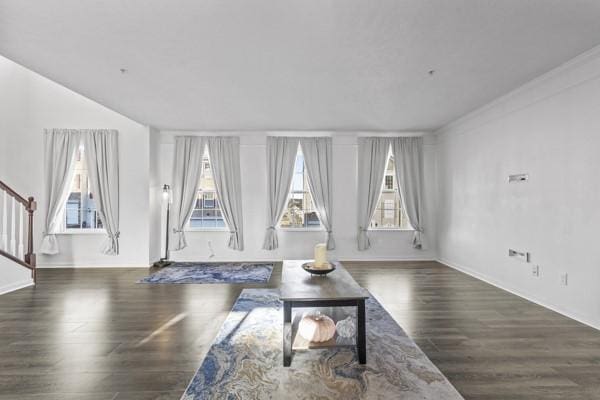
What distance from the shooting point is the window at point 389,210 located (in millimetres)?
6430

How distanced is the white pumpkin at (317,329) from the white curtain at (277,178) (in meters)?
3.84

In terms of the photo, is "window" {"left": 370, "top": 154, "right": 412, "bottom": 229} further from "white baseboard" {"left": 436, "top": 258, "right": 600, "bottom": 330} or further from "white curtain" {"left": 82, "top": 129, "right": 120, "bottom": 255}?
"white curtain" {"left": 82, "top": 129, "right": 120, "bottom": 255}

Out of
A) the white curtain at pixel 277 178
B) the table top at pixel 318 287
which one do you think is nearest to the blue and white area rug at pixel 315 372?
the table top at pixel 318 287

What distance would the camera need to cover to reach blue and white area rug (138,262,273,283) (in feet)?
15.6

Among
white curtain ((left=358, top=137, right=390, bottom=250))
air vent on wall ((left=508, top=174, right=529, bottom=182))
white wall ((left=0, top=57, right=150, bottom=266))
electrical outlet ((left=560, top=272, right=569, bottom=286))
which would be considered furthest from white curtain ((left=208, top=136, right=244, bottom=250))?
electrical outlet ((left=560, top=272, right=569, bottom=286))

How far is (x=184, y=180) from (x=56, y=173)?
2.17 m

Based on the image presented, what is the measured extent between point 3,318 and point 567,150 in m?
6.19

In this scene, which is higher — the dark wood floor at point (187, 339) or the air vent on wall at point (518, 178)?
the air vent on wall at point (518, 178)

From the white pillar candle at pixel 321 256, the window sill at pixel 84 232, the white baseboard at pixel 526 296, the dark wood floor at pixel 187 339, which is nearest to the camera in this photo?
the dark wood floor at pixel 187 339

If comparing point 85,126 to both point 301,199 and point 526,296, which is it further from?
point 526,296

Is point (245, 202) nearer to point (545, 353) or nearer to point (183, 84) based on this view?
→ point (183, 84)

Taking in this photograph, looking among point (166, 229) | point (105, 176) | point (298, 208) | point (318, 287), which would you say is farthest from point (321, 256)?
point (105, 176)

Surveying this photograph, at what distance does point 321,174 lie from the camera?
6.20m

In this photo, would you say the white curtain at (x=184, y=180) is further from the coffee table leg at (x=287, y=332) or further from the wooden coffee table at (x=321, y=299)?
the coffee table leg at (x=287, y=332)
